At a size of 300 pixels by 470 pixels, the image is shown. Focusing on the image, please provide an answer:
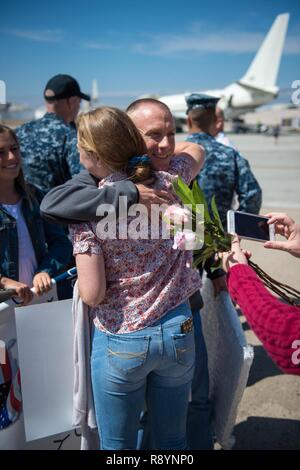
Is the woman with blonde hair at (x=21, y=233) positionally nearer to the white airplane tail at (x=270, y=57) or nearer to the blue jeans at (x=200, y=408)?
the blue jeans at (x=200, y=408)

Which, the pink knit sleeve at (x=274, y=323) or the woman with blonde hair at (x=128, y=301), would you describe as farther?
the woman with blonde hair at (x=128, y=301)

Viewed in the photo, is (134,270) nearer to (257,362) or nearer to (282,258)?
(257,362)

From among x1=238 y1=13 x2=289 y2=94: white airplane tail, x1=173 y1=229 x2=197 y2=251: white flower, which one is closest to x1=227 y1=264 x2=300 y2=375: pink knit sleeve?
x1=173 y1=229 x2=197 y2=251: white flower

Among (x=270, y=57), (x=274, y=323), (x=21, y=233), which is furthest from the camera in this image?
(x=270, y=57)

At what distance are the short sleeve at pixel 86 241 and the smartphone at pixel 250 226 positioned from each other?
51cm

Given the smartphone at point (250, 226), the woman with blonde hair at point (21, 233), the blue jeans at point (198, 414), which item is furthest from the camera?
the blue jeans at point (198, 414)

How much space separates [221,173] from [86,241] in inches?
69.9

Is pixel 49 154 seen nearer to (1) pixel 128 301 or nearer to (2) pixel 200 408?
(1) pixel 128 301

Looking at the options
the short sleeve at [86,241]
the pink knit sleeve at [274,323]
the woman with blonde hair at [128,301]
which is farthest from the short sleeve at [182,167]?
the pink knit sleeve at [274,323]

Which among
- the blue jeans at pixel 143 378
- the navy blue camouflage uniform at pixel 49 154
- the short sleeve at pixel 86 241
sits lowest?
the blue jeans at pixel 143 378

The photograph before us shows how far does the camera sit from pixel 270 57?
52.3 m

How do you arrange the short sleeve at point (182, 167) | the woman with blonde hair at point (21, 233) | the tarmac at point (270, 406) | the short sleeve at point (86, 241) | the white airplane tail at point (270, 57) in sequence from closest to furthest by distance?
the short sleeve at point (86, 241) → the short sleeve at point (182, 167) → the woman with blonde hair at point (21, 233) → the tarmac at point (270, 406) → the white airplane tail at point (270, 57)

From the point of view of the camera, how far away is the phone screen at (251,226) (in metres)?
1.60

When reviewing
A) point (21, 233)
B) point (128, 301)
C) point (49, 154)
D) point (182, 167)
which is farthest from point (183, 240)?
point (49, 154)
